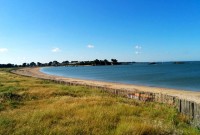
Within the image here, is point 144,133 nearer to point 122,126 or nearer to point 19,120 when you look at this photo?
point 122,126

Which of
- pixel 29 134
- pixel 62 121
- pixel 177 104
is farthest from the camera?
pixel 177 104

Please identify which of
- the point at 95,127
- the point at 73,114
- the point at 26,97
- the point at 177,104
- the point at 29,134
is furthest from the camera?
the point at 26,97

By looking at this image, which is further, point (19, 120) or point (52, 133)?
point (19, 120)

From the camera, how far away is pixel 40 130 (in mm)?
8344

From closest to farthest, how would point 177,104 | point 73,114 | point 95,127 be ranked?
point 95,127 < point 73,114 < point 177,104

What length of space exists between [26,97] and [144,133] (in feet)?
42.4

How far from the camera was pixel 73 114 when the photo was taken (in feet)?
35.8

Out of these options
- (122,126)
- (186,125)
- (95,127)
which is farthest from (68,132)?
(186,125)

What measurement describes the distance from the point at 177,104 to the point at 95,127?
21.2 feet

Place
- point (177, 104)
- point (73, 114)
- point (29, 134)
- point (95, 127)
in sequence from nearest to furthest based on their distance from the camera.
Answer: point (29, 134) < point (95, 127) < point (73, 114) < point (177, 104)

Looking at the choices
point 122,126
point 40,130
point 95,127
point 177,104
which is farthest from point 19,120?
point 177,104

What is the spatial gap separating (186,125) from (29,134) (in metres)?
6.76

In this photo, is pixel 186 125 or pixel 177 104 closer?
pixel 186 125

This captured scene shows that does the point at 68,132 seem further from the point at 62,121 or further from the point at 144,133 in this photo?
the point at 144,133
